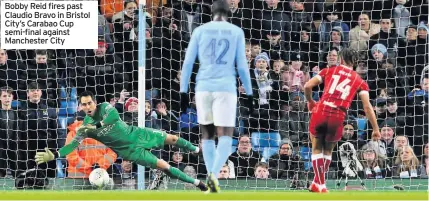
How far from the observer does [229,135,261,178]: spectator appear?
1652 cm

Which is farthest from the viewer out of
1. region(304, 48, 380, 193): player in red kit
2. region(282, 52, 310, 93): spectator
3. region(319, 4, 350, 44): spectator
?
region(319, 4, 350, 44): spectator

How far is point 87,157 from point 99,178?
27.2 inches

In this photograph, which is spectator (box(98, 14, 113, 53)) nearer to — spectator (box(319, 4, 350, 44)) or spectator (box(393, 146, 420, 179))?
spectator (box(319, 4, 350, 44))

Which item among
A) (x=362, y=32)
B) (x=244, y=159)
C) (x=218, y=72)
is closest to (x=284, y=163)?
(x=244, y=159)

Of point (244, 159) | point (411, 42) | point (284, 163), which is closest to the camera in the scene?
point (244, 159)

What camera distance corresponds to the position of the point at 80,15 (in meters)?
16.2

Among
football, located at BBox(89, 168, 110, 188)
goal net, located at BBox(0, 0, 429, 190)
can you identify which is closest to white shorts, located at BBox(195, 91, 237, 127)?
football, located at BBox(89, 168, 110, 188)

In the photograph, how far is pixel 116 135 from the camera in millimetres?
15070

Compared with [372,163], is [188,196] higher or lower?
lower

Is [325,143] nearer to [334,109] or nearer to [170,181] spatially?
[334,109]

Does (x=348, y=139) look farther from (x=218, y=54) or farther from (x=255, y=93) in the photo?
(x=218, y=54)

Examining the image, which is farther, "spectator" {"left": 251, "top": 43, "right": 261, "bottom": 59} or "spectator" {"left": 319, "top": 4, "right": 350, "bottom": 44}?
"spectator" {"left": 319, "top": 4, "right": 350, "bottom": 44}
